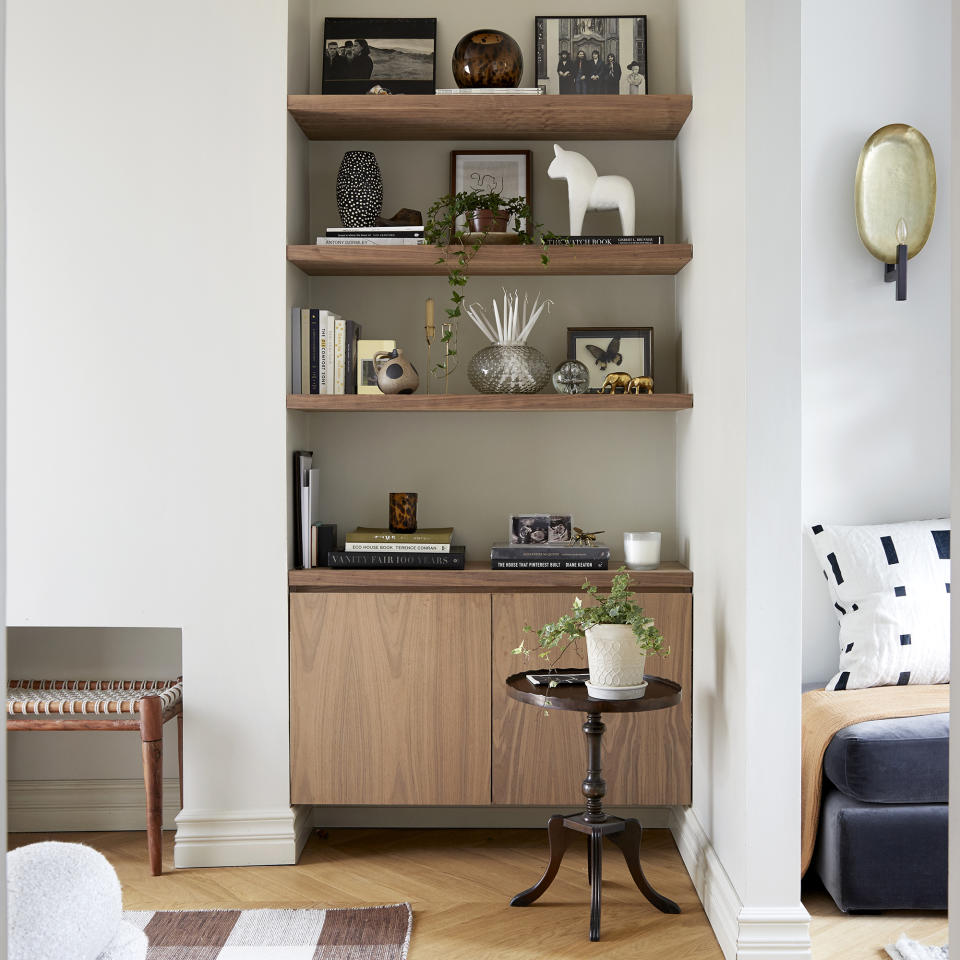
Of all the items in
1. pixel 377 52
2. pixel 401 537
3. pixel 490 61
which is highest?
pixel 377 52

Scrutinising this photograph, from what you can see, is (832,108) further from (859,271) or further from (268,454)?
(268,454)

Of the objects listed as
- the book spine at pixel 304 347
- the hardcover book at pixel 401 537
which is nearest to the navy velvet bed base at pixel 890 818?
the hardcover book at pixel 401 537

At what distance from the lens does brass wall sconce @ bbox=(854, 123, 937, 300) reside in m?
3.05

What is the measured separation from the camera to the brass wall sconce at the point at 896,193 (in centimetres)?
305

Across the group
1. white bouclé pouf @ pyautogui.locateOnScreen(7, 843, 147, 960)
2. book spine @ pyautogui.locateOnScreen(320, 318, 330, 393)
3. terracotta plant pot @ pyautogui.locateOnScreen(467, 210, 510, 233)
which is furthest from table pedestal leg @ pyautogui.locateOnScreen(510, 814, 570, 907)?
terracotta plant pot @ pyautogui.locateOnScreen(467, 210, 510, 233)

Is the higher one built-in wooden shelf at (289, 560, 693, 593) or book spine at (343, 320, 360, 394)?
book spine at (343, 320, 360, 394)

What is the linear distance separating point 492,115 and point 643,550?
1327 mm

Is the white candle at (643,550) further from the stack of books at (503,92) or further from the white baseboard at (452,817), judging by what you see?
the stack of books at (503,92)

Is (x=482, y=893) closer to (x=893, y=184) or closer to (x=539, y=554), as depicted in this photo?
(x=539, y=554)

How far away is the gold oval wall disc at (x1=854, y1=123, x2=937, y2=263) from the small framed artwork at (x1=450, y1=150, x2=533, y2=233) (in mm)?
1039

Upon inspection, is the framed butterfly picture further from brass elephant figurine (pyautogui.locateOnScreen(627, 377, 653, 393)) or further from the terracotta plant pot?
the terracotta plant pot

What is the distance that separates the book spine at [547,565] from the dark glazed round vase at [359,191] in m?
1.08

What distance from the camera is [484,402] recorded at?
9.22 feet

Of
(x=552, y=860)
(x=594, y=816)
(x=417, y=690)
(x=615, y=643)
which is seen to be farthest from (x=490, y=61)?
(x=552, y=860)
